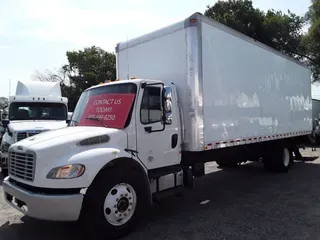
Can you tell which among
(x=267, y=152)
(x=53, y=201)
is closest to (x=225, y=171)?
(x=267, y=152)

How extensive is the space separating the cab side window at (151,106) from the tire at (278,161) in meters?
5.80

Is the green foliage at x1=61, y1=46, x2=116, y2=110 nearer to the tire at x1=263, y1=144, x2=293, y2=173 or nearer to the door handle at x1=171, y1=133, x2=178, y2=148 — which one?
the tire at x1=263, y1=144, x2=293, y2=173

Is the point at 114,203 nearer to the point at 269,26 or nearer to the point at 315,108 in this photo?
the point at 315,108

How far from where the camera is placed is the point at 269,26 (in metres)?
23.3

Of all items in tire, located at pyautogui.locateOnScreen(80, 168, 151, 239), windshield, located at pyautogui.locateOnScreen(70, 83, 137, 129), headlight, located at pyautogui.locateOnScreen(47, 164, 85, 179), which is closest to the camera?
headlight, located at pyautogui.locateOnScreen(47, 164, 85, 179)

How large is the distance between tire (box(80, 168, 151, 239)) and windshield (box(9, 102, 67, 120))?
6.94m

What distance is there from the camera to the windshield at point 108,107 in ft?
16.9

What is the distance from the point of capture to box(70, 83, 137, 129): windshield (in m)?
5.16

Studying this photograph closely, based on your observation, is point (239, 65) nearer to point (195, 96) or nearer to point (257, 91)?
point (257, 91)

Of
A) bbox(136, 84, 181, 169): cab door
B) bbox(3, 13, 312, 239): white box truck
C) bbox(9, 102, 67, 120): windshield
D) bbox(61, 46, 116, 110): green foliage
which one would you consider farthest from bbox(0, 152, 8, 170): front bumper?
bbox(61, 46, 116, 110): green foliage

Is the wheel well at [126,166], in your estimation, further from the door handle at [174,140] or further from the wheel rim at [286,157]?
the wheel rim at [286,157]

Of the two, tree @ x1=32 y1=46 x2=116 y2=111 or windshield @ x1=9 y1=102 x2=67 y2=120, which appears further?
tree @ x1=32 y1=46 x2=116 y2=111

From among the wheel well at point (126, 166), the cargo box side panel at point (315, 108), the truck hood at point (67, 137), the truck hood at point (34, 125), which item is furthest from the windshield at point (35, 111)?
the cargo box side panel at point (315, 108)

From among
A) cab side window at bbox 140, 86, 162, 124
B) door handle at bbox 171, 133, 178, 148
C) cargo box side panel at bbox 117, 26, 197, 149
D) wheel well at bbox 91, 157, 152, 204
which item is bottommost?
wheel well at bbox 91, 157, 152, 204
